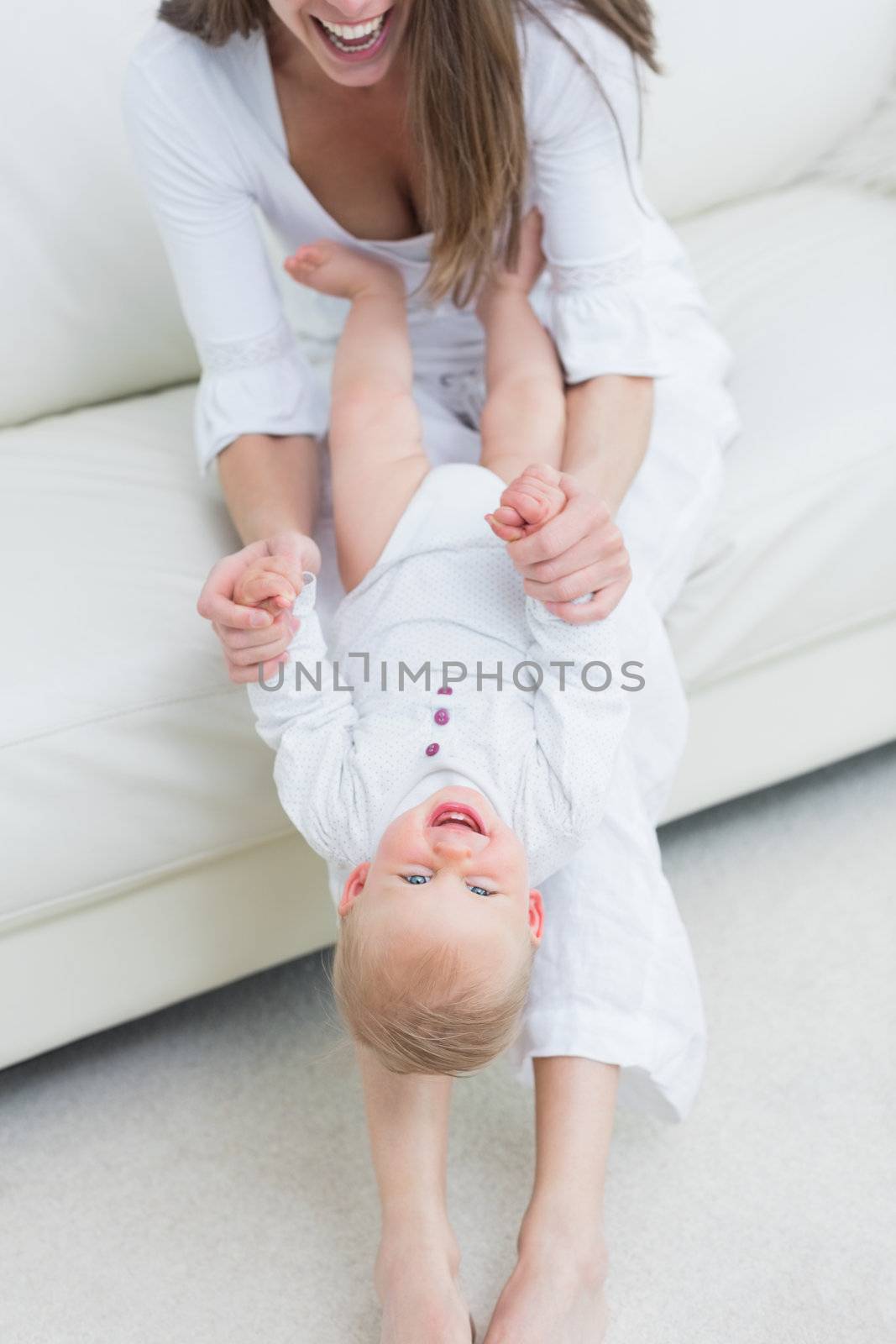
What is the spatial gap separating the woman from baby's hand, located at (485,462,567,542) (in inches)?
0.7

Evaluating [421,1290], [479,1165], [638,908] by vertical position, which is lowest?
[479,1165]

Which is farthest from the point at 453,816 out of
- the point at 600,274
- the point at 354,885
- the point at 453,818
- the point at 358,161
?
the point at 358,161

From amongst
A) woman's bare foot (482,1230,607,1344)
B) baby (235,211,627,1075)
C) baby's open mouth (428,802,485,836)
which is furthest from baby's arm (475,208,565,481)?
woman's bare foot (482,1230,607,1344)

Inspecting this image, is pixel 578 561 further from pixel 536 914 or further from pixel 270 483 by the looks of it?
pixel 270 483

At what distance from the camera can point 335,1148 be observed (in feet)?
4.24

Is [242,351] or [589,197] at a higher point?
[589,197]

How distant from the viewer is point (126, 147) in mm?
1510

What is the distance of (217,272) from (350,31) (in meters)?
0.28

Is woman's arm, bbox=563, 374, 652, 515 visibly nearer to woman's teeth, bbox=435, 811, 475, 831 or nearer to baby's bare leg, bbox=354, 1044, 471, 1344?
Answer: woman's teeth, bbox=435, 811, 475, 831

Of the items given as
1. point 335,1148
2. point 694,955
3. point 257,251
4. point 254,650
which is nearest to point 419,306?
point 257,251

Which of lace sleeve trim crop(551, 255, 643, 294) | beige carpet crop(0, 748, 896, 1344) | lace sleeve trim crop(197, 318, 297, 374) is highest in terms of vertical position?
lace sleeve trim crop(551, 255, 643, 294)

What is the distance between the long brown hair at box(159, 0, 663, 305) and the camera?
112cm

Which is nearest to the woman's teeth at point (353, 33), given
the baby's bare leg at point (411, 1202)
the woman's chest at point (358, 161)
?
the woman's chest at point (358, 161)

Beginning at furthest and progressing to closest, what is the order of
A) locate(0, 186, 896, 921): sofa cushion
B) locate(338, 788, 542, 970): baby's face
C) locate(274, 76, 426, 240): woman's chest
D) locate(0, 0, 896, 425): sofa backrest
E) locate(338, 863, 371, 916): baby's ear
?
locate(0, 0, 896, 425): sofa backrest < locate(274, 76, 426, 240): woman's chest < locate(0, 186, 896, 921): sofa cushion < locate(338, 863, 371, 916): baby's ear < locate(338, 788, 542, 970): baby's face
